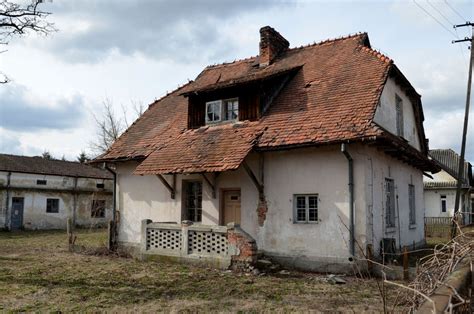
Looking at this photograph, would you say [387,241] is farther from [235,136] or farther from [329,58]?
[329,58]

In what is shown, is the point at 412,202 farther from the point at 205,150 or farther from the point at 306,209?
the point at 205,150

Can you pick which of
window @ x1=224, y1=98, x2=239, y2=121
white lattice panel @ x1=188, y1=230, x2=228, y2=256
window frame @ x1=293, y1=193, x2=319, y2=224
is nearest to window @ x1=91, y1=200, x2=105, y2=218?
window @ x1=224, y1=98, x2=239, y2=121

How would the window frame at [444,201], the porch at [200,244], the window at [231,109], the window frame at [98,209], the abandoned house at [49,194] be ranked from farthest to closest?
the window frame at [444,201], the window frame at [98,209], the abandoned house at [49,194], the window at [231,109], the porch at [200,244]

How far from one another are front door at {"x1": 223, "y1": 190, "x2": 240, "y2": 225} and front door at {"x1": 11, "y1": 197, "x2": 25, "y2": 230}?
23654 millimetres

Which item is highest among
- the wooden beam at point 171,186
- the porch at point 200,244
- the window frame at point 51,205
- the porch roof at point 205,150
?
the porch roof at point 205,150

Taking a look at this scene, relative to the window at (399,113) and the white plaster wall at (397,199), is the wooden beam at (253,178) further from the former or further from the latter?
the window at (399,113)

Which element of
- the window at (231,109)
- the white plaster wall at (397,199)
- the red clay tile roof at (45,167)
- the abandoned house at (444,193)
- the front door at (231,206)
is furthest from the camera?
the abandoned house at (444,193)

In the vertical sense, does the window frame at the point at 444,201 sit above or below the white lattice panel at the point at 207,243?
above

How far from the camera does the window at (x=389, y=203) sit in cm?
1370

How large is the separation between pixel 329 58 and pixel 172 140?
6761 mm

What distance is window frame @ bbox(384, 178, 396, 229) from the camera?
1366 cm

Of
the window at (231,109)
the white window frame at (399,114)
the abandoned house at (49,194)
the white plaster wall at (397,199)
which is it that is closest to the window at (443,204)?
the white plaster wall at (397,199)

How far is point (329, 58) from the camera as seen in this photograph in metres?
16.3

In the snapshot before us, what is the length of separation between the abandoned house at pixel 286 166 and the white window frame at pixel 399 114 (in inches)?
2.9
